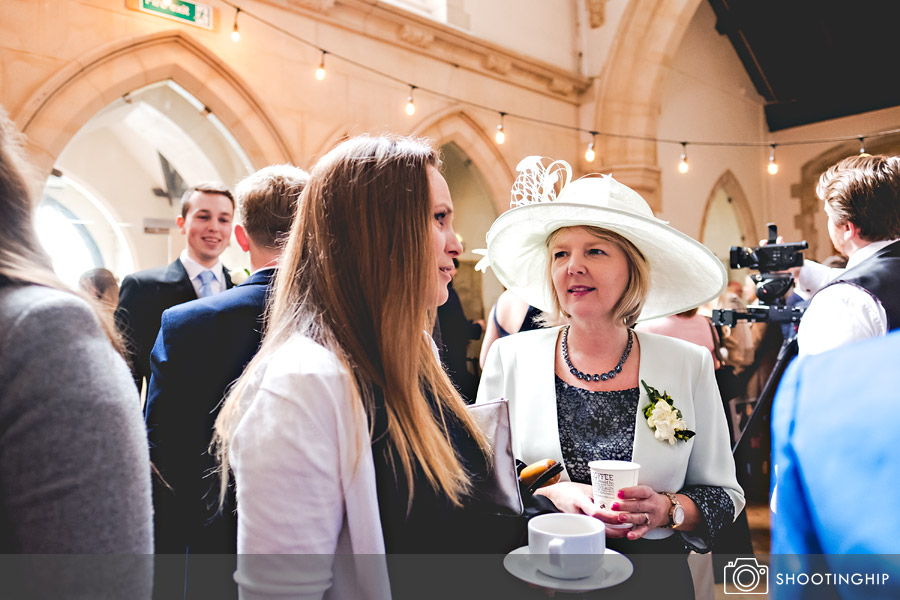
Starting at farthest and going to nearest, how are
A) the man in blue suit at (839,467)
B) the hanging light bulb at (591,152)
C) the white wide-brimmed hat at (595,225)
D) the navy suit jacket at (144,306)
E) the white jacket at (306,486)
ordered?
the hanging light bulb at (591,152)
the navy suit jacket at (144,306)
the white wide-brimmed hat at (595,225)
the white jacket at (306,486)
the man in blue suit at (839,467)

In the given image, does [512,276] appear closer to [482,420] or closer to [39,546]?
[482,420]

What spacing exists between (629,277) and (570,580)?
3.38 ft

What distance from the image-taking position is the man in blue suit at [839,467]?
48 centimetres

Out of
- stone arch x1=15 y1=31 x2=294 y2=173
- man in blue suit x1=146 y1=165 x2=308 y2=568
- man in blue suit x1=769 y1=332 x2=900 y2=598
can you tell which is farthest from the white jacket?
stone arch x1=15 y1=31 x2=294 y2=173

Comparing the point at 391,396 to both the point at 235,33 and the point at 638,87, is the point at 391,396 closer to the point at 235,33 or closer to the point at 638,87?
the point at 235,33

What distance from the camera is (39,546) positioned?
2.03 feet

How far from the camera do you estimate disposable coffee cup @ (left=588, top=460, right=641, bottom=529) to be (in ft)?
4.28

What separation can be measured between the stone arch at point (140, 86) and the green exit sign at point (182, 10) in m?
0.13

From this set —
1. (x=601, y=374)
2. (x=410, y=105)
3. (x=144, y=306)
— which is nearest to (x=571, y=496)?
(x=601, y=374)

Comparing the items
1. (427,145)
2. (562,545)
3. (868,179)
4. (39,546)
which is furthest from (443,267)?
(868,179)

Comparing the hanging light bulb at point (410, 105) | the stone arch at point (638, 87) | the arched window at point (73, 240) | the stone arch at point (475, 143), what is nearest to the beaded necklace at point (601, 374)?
the hanging light bulb at point (410, 105)

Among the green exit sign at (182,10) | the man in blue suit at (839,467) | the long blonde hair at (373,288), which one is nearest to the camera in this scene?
the man in blue suit at (839,467)

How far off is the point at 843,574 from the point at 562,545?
0.48 m

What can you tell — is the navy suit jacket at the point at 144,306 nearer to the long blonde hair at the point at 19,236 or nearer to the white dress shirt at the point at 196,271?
the white dress shirt at the point at 196,271
